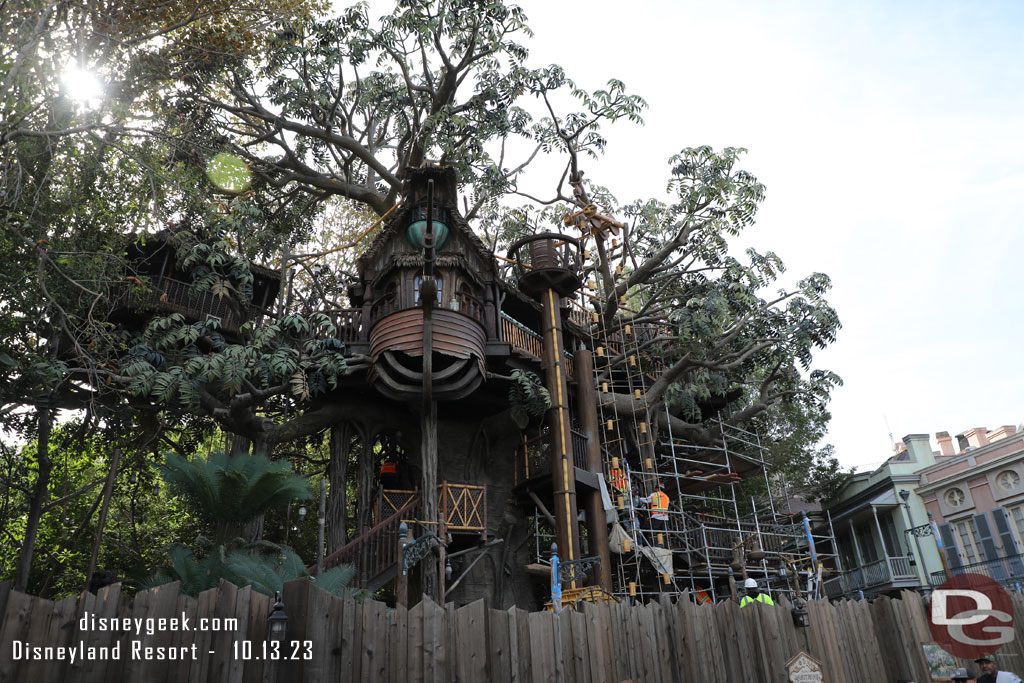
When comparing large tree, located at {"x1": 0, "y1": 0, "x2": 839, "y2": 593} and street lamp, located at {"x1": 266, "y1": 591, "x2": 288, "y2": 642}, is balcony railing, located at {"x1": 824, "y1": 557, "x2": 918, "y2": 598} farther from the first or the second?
street lamp, located at {"x1": 266, "y1": 591, "x2": 288, "y2": 642}

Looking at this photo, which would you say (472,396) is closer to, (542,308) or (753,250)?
(542,308)

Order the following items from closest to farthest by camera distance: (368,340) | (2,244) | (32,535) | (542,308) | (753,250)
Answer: (2,244)
(32,535)
(368,340)
(542,308)
(753,250)

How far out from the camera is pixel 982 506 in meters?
24.1

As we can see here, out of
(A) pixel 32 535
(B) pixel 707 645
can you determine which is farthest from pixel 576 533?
(A) pixel 32 535

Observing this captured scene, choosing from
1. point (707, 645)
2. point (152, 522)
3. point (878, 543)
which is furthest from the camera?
point (878, 543)

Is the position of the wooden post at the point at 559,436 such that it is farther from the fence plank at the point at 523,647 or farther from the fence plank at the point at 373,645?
the fence plank at the point at 373,645

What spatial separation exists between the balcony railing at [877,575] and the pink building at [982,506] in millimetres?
981

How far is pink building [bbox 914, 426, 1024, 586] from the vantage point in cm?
2270

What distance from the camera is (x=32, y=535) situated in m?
13.2

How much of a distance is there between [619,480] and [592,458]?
1.32 meters

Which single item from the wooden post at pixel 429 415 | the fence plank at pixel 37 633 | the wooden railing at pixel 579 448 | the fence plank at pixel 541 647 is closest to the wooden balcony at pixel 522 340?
the wooden railing at pixel 579 448

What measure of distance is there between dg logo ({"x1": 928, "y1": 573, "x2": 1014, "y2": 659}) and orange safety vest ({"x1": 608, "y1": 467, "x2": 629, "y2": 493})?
31.8ft

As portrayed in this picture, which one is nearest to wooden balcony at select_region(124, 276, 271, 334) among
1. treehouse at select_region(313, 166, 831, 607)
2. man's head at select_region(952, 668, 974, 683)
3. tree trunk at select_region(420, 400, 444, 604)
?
treehouse at select_region(313, 166, 831, 607)

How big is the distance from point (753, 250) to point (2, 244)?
1872cm
